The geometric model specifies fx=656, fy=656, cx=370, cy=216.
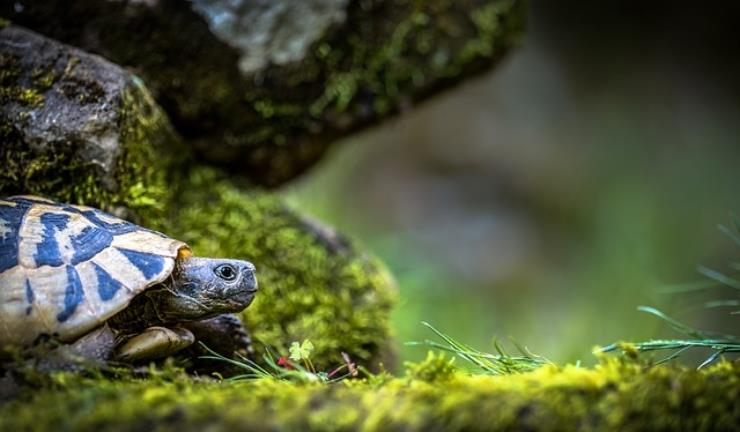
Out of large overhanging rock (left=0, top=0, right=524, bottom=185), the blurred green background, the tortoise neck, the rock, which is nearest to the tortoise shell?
the tortoise neck

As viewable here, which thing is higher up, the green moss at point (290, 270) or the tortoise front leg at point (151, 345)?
the green moss at point (290, 270)

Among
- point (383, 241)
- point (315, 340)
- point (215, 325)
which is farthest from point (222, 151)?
point (383, 241)

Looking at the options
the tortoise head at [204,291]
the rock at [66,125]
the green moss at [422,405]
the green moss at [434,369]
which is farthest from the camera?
the rock at [66,125]

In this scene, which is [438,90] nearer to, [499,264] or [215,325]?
[215,325]

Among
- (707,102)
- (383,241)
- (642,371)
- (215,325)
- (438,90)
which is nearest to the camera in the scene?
(642,371)

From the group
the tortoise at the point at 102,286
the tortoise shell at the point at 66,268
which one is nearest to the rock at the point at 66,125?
the tortoise at the point at 102,286

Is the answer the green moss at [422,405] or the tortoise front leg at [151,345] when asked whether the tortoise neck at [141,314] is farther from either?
the green moss at [422,405]

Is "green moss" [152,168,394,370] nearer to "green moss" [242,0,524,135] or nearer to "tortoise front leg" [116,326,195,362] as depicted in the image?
"green moss" [242,0,524,135]
